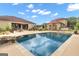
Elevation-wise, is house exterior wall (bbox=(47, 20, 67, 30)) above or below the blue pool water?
above

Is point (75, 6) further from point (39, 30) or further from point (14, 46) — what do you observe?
point (14, 46)

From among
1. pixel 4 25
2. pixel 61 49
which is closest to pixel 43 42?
pixel 61 49

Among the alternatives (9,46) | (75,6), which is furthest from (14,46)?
(75,6)

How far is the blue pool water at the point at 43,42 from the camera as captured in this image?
1.24 metres

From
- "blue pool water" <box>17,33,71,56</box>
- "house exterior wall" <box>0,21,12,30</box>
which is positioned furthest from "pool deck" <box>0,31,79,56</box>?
"house exterior wall" <box>0,21,12,30</box>

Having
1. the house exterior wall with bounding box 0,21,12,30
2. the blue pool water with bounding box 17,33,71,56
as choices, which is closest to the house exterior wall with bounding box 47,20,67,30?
the blue pool water with bounding box 17,33,71,56

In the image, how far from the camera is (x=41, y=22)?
4.18 feet

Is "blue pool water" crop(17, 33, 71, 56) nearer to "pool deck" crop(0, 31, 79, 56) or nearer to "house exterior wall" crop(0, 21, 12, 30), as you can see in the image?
"pool deck" crop(0, 31, 79, 56)

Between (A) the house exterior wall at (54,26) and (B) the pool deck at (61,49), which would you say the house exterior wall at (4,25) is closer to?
(B) the pool deck at (61,49)

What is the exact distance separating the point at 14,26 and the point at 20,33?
0.07m

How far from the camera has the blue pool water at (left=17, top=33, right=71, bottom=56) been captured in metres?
1.24

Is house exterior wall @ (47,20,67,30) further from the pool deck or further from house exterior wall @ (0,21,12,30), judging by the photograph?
house exterior wall @ (0,21,12,30)

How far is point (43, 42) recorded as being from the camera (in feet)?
4.11

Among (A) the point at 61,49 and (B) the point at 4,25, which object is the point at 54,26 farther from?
(B) the point at 4,25
